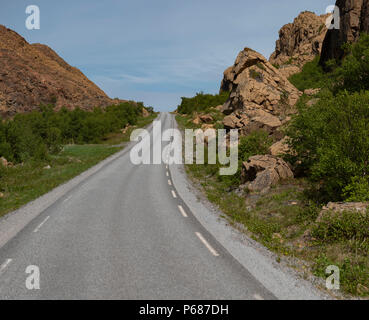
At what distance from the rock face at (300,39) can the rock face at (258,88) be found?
131 feet

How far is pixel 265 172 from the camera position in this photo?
14.3 meters

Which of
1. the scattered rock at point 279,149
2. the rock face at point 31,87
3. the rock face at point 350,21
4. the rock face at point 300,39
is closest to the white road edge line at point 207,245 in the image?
the scattered rock at point 279,149

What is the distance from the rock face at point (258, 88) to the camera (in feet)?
96.4

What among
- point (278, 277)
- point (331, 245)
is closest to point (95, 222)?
point (278, 277)

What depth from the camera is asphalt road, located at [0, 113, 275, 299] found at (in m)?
5.91

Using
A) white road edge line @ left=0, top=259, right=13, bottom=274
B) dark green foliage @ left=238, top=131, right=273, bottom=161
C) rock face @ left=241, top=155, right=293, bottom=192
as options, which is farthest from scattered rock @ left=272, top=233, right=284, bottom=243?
dark green foliage @ left=238, top=131, right=273, bottom=161

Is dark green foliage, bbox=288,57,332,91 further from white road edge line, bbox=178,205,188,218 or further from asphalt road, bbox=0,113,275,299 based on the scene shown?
asphalt road, bbox=0,113,275,299

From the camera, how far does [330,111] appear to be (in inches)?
452

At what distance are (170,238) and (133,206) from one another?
4250 millimetres

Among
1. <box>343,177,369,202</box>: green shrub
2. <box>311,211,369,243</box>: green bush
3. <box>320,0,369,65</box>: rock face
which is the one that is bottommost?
<box>311,211,369,243</box>: green bush

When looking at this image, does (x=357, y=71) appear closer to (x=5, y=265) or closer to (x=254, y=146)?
(x=254, y=146)

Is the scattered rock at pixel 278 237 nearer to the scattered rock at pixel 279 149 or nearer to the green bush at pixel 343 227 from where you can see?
the green bush at pixel 343 227

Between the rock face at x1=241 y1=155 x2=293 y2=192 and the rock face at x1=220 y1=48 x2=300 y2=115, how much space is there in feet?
44.6

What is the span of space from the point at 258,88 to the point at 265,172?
1855 centimetres
